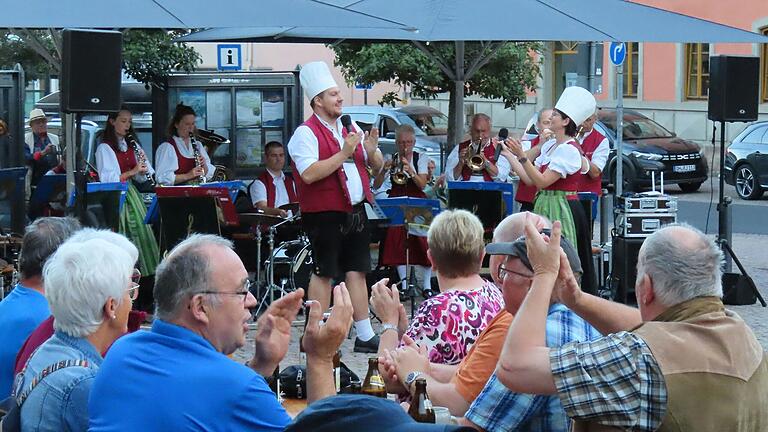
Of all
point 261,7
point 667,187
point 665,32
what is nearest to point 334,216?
point 261,7

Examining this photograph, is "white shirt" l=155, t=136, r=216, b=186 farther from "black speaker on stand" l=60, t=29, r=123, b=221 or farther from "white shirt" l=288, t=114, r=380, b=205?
"white shirt" l=288, t=114, r=380, b=205

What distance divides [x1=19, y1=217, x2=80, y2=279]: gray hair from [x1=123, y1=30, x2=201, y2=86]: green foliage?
1025 cm

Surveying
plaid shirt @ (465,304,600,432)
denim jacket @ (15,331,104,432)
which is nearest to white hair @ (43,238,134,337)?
denim jacket @ (15,331,104,432)

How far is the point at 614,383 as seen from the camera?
3344mm

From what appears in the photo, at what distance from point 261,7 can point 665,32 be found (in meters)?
3.30

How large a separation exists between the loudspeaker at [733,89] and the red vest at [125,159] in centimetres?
503

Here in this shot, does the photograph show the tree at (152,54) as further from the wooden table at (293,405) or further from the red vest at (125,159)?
the wooden table at (293,405)

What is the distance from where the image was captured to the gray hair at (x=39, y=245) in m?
4.95

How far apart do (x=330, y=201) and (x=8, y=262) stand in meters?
2.66

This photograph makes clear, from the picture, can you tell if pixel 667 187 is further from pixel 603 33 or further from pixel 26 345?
pixel 26 345

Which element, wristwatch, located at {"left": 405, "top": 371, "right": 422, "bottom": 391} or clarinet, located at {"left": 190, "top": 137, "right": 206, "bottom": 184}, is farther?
clarinet, located at {"left": 190, "top": 137, "right": 206, "bottom": 184}

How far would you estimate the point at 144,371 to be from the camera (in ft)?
11.3

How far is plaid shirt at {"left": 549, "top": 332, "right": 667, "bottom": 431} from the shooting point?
333 centimetres

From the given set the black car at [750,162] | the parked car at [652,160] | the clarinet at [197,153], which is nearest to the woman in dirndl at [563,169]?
the clarinet at [197,153]
